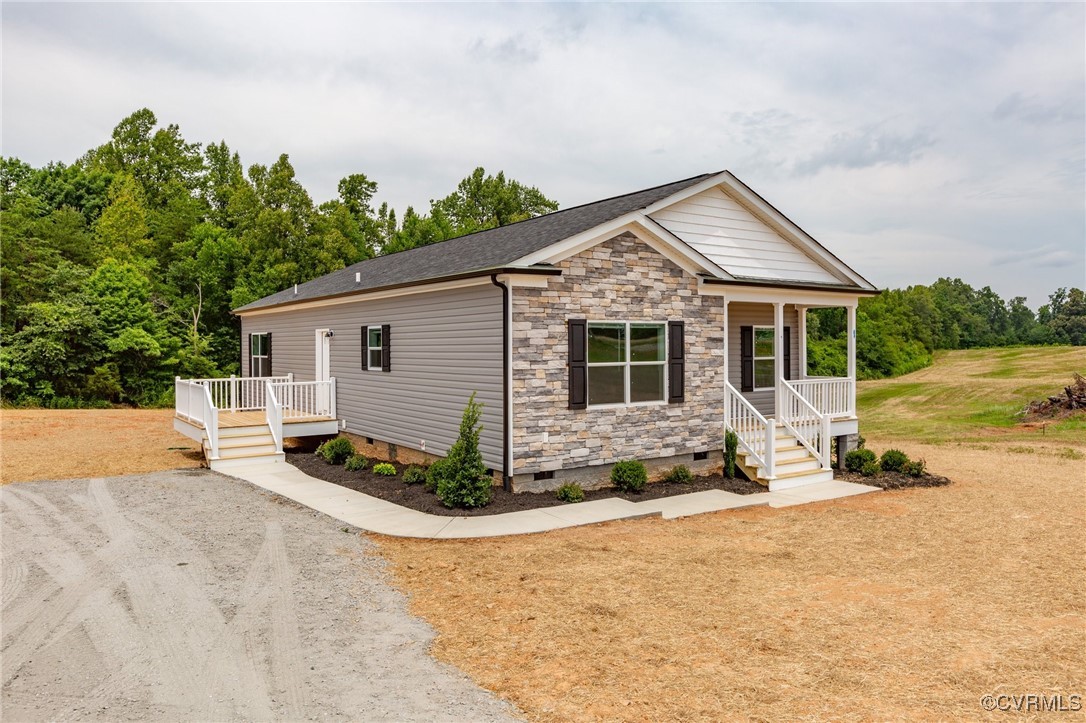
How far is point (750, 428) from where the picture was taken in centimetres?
1355

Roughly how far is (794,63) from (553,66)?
19.3ft

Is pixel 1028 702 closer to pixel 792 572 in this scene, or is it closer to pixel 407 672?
pixel 792 572

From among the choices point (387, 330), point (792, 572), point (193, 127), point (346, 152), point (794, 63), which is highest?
point (193, 127)

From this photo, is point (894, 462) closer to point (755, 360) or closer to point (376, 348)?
point (755, 360)

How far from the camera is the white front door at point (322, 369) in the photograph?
16406 millimetres

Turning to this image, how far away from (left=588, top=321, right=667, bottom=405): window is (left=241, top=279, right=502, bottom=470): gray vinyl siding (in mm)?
1757

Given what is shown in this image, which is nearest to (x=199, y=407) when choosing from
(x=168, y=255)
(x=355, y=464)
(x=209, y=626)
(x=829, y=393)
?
(x=355, y=464)

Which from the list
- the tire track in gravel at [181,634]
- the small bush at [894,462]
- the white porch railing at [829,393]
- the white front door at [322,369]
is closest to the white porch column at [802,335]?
the white porch railing at [829,393]

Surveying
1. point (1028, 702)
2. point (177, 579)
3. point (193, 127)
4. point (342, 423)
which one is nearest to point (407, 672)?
point (177, 579)

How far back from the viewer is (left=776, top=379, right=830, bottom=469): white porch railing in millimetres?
13617

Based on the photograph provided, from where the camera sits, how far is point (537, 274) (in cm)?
1068

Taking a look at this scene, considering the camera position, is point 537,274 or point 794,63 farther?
point 794,63

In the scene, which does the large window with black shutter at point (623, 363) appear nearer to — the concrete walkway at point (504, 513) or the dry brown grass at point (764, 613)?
the concrete walkway at point (504, 513)

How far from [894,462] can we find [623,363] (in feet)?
21.4
